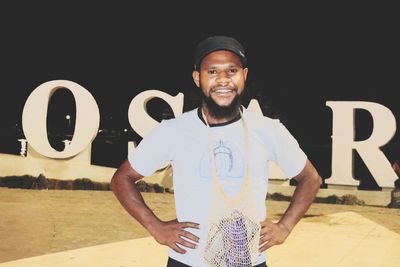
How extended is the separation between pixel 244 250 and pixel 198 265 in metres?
0.20

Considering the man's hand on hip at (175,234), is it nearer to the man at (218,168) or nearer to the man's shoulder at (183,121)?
the man at (218,168)

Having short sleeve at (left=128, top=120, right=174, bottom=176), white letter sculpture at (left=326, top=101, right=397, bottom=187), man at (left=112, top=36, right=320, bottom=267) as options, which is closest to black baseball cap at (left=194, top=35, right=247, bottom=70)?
man at (left=112, top=36, right=320, bottom=267)

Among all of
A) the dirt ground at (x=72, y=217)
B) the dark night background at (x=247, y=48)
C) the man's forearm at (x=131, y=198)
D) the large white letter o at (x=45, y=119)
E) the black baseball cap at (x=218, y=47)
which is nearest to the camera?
the black baseball cap at (x=218, y=47)

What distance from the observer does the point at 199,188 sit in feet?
6.22

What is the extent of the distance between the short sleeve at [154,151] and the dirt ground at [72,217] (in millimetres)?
4022

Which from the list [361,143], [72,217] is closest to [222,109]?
[72,217]

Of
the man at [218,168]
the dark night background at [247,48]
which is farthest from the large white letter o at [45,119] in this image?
the man at [218,168]

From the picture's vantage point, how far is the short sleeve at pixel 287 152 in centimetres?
203

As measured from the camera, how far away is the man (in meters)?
1.84

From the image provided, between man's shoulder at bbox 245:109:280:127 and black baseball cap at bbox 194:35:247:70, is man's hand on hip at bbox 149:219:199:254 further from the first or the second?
black baseball cap at bbox 194:35:247:70

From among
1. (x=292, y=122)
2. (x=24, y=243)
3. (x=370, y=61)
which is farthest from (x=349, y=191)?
(x=24, y=243)

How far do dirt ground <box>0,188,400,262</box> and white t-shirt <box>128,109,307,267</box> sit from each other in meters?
4.13

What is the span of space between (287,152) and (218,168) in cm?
34

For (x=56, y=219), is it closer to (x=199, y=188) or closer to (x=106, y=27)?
(x=199, y=188)
